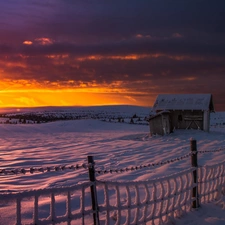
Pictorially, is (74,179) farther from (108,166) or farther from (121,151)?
(121,151)

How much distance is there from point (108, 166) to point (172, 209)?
6508 mm

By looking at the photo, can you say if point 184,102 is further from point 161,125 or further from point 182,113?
point 161,125

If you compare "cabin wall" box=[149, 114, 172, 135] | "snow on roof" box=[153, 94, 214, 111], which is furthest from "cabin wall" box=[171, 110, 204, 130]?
"cabin wall" box=[149, 114, 172, 135]

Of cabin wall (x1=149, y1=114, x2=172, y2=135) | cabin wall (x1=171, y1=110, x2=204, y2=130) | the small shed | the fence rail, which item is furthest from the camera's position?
cabin wall (x1=171, y1=110, x2=204, y2=130)

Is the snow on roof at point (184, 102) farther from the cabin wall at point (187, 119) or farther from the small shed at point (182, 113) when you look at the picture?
the cabin wall at point (187, 119)

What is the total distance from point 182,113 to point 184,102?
963mm

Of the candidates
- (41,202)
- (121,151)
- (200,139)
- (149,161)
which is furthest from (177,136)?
(41,202)

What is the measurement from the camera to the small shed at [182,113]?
2516 cm

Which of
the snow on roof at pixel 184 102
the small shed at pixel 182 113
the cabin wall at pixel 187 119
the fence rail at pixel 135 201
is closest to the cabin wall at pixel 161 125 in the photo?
the small shed at pixel 182 113

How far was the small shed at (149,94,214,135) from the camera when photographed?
25156 mm

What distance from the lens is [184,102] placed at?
26219mm

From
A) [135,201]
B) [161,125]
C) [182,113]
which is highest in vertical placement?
[182,113]

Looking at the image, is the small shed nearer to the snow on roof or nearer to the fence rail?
the snow on roof

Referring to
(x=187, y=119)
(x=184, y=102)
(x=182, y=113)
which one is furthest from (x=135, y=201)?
(x=184, y=102)
